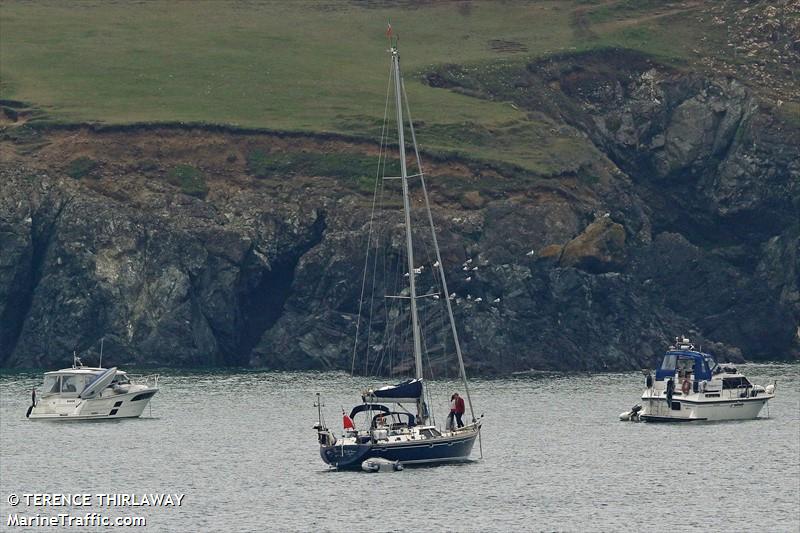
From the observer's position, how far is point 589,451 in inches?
4656

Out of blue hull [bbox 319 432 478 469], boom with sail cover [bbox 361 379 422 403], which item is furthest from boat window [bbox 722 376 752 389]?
boom with sail cover [bbox 361 379 422 403]

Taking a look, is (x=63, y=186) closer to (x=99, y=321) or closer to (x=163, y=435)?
(x=99, y=321)

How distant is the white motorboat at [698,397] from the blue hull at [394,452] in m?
31.0

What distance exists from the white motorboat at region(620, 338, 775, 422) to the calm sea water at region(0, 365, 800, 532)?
172cm

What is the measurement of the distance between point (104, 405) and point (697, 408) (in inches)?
1686

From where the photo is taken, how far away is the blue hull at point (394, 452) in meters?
106

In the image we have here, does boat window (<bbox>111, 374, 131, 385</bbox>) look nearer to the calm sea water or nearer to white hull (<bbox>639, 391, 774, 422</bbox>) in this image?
the calm sea water

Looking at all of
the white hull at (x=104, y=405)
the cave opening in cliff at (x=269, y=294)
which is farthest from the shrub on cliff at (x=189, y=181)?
the white hull at (x=104, y=405)

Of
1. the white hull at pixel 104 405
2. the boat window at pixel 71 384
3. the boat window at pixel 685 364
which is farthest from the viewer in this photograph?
the boat window at pixel 71 384

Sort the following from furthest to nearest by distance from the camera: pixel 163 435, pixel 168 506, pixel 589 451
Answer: pixel 163 435 → pixel 589 451 → pixel 168 506

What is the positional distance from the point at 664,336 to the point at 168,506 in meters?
92.3

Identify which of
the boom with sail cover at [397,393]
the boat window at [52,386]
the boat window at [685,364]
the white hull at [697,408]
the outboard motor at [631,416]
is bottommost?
the boat window at [52,386]

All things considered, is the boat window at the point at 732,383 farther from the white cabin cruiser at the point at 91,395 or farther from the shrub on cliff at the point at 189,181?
the shrub on cliff at the point at 189,181

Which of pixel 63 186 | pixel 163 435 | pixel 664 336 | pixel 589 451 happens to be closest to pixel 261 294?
pixel 63 186
